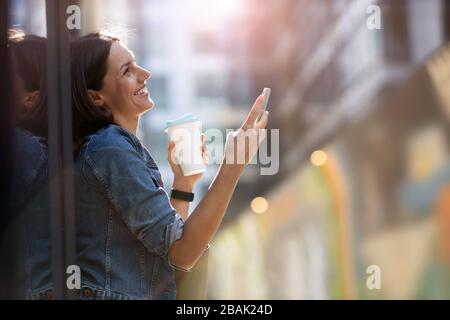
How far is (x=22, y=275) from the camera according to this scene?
6.61 feet

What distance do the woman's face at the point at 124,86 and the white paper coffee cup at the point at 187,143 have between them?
9cm

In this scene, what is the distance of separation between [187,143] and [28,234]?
0.45 metres

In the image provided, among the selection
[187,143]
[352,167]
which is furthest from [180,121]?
[352,167]

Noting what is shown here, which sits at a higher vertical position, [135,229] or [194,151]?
[194,151]

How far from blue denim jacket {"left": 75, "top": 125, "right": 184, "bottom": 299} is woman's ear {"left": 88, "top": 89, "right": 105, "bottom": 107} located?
123mm

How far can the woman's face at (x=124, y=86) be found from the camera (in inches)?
84.0

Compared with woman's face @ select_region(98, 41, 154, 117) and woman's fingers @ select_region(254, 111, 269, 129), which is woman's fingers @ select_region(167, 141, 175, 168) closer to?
woman's face @ select_region(98, 41, 154, 117)

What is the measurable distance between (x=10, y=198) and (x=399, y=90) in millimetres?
4711

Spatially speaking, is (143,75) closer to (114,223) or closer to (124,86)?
(124,86)

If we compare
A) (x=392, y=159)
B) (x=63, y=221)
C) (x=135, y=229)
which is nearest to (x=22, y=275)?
(x=63, y=221)
